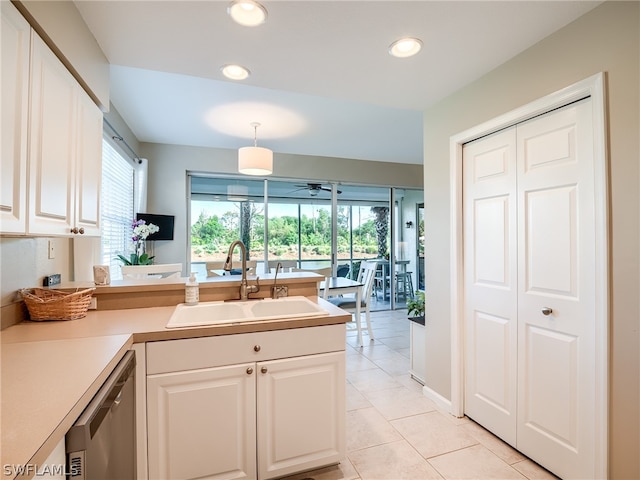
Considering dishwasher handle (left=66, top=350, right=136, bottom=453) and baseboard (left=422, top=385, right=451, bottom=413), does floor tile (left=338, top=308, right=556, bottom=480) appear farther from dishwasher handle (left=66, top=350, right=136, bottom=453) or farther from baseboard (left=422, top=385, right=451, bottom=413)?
dishwasher handle (left=66, top=350, right=136, bottom=453)

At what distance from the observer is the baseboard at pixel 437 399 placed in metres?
2.39

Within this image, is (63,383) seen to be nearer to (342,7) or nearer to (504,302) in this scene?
(342,7)

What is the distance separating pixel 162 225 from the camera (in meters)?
4.31

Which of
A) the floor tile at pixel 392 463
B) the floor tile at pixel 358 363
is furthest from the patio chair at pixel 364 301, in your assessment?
the floor tile at pixel 392 463

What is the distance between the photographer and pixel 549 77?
1.70m

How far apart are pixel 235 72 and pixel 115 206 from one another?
2.33m

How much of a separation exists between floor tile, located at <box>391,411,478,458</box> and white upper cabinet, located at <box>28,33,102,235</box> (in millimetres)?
2265

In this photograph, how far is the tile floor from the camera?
1765 mm

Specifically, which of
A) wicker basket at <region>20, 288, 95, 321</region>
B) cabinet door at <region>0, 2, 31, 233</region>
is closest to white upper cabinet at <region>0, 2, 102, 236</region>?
cabinet door at <region>0, 2, 31, 233</region>

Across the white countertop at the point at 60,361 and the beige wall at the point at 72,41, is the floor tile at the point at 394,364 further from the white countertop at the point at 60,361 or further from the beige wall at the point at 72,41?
the beige wall at the point at 72,41

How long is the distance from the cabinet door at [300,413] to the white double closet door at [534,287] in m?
1.08

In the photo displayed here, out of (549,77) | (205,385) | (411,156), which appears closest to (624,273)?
(549,77)

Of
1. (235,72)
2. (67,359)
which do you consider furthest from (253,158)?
(67,359)

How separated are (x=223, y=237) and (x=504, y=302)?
3979mm
